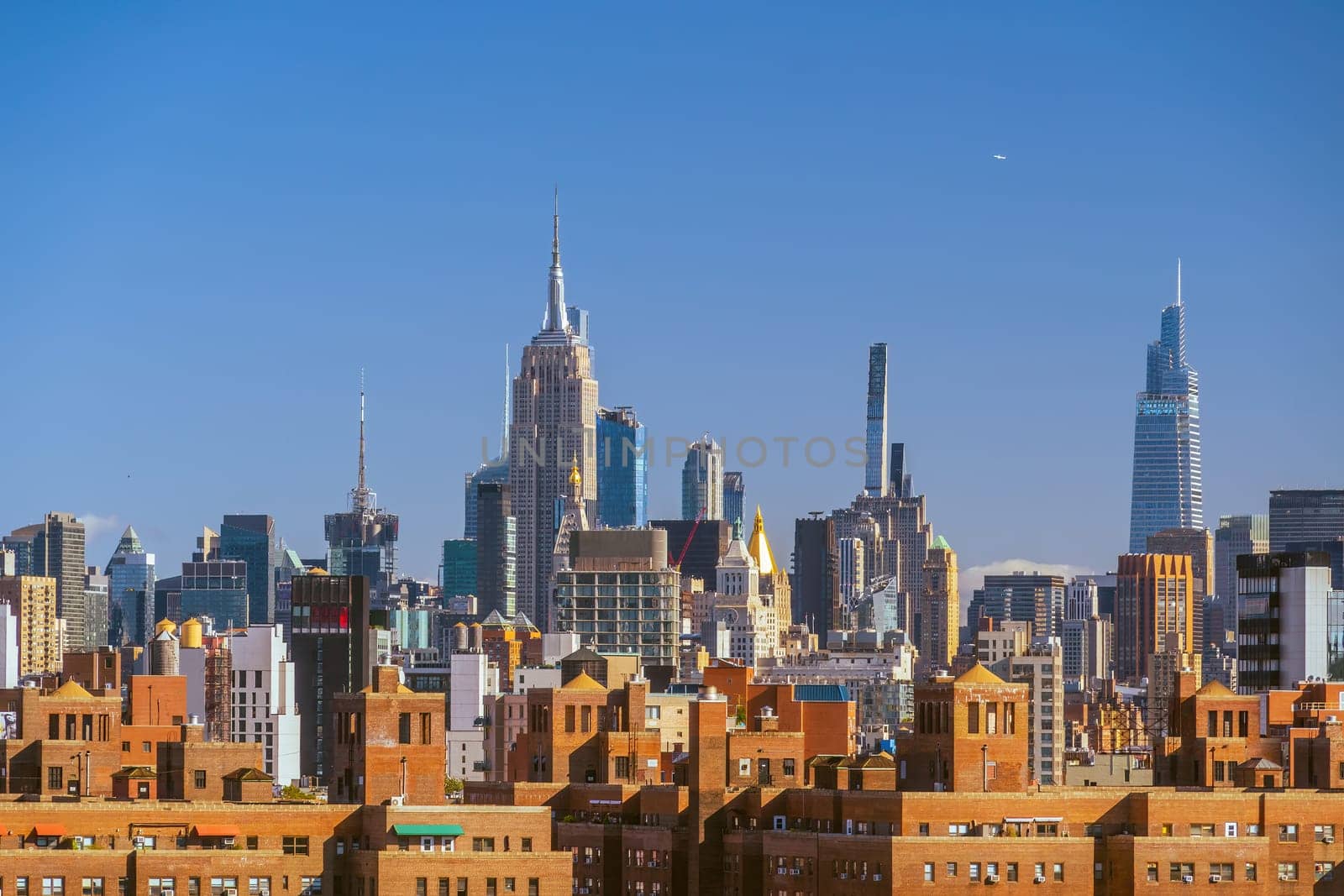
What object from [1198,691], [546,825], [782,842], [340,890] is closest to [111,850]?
[340,890]

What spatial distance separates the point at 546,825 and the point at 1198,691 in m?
43.0

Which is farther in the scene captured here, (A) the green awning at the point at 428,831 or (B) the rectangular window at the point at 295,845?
(B) the rectangular window at the point at 295,845

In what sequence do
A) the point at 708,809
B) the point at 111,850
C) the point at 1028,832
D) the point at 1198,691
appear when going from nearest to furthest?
the point at 111,850, the point at 1028,832, the point at 708,809, the point at 1198,691

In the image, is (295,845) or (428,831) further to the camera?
(295,845)

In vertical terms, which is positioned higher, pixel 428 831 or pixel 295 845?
pixel 428 831

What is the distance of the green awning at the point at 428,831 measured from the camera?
120 metres

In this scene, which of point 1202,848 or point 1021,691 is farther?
point 1021,691

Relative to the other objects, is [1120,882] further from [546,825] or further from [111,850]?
[111,850]

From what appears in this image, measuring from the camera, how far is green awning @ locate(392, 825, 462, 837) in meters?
120

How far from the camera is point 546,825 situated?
122938 millimetres

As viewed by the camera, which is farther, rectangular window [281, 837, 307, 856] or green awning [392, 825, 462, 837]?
rectangular window [281, 837, 307, 856]

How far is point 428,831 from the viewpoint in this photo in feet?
393

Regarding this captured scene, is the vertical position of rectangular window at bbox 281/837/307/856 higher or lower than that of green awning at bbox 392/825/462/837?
lower

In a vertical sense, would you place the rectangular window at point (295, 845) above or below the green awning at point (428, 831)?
below
